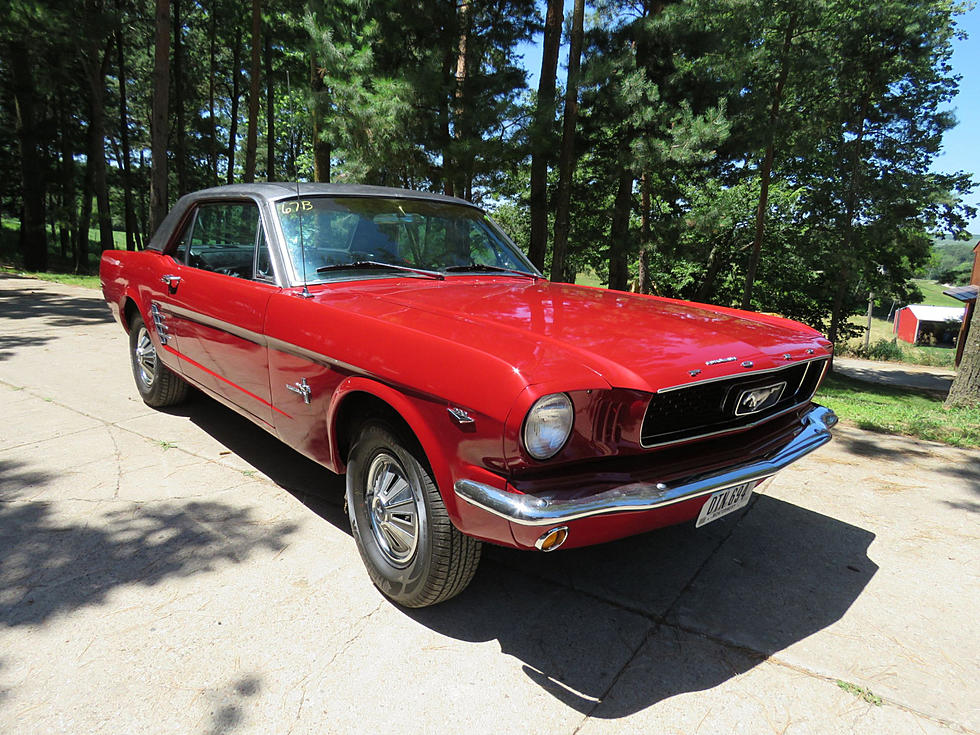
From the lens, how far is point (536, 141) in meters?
10.1

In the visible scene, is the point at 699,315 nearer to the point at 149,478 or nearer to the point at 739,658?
the point at 739,658

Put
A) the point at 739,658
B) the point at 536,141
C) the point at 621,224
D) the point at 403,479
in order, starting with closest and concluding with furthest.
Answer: the point at 739,658 → the point at 403,479 → the point at 536,141 → the point at 621,224

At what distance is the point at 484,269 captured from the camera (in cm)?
357

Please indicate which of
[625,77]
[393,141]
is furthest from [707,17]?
[393,141]

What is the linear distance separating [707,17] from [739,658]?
12068mm

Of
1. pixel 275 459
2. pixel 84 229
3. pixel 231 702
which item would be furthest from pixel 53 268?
pixel 231 702

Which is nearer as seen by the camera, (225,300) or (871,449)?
(225,300)

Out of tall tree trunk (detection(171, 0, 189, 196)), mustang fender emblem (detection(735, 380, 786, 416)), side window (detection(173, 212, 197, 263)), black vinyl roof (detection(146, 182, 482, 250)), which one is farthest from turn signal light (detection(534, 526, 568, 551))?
tall tree trunk (detection(171, 0, 189, 196))

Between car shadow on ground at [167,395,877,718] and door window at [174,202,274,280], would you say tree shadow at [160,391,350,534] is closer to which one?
car shadow on ground at [167,395,877,718]

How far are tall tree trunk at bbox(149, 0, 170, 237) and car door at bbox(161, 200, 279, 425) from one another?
8.87 m

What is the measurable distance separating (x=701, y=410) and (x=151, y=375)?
14.3ft

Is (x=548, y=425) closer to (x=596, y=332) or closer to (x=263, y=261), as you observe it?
(x=596, y=332)

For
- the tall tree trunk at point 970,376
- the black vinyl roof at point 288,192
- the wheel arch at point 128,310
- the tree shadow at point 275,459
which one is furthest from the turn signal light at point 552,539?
the tall tree trunk at point 970,376

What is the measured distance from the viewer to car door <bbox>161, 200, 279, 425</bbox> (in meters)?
3.07
